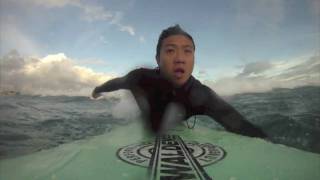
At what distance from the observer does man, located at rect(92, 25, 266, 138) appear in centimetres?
213

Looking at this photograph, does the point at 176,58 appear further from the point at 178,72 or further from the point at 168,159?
the point at 168,159

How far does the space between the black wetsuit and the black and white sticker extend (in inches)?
4.3

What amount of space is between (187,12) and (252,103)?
0.55m

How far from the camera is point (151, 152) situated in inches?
80.6

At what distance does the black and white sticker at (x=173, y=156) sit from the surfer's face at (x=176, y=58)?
307 millimetres

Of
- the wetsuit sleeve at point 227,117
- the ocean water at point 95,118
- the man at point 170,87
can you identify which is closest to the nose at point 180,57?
the man at point 170,87

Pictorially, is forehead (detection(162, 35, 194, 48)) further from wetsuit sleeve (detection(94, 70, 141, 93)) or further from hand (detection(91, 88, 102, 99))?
hand (detection(91, 88, 102, 99))

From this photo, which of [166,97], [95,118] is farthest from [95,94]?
[166,97]

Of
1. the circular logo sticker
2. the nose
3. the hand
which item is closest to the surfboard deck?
the circular logo sticker

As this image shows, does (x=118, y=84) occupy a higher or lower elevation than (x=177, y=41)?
lower

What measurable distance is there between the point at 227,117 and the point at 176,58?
0.40 meters

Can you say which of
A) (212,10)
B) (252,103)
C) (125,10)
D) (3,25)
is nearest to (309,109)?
(252,103)

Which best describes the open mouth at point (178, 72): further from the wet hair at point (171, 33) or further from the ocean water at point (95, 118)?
the ocean water at point (95, 118)

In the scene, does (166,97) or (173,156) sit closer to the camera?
(173,156)
